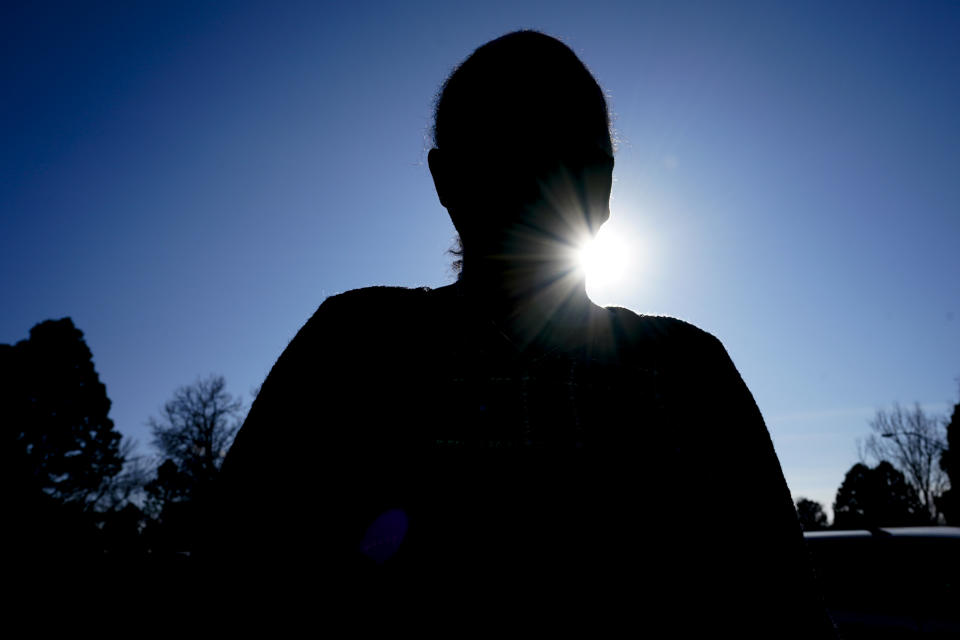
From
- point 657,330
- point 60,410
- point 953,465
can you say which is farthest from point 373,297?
point 953,465

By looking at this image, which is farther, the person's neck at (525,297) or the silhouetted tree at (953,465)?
the silhouetted tree at (953,465)

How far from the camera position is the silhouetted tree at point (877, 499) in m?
37.7

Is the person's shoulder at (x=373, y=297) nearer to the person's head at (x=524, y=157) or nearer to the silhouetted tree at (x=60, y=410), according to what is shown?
the person's head at (x=524, y=157)

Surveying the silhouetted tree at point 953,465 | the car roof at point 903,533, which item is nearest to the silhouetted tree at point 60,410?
the car roof at point 903,533

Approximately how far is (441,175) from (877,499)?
186ft

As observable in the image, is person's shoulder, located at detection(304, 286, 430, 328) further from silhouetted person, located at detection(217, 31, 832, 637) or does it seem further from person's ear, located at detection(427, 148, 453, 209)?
person's ear, located at detection(427, 148, 453, 209)

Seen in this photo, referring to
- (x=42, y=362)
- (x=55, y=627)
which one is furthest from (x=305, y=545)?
(x=42, y=362)

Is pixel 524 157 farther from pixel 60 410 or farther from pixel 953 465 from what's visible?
pixel 953 465

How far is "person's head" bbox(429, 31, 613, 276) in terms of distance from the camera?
33.3 inches

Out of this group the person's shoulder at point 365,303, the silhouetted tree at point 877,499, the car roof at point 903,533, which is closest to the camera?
the person's shoulder at point 365,303

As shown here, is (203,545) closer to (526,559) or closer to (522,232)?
(526,559)

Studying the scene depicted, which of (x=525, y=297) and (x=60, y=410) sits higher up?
(x=60, y=410)

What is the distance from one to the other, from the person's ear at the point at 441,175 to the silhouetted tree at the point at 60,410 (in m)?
31.6

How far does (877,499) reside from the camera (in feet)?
144
